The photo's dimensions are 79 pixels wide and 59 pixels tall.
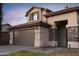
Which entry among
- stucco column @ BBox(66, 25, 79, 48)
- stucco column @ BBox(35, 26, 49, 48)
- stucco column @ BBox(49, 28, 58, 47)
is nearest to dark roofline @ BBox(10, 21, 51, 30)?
stucco column @ BBox(35, 26, 49, 48)

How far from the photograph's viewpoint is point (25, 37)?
57.3 ft

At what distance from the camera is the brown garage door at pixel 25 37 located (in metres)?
16.9

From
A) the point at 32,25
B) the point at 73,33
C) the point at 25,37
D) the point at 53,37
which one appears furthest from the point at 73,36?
the point at 25,37

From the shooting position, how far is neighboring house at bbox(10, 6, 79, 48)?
1625 centimetres

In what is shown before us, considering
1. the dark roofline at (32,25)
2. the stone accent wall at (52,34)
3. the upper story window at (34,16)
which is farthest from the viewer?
the upper story window at (34,16)

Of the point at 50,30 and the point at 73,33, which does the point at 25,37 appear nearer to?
the point at 50,30

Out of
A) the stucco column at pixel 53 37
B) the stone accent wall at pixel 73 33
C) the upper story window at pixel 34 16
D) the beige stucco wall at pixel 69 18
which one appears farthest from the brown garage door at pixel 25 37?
the stone accent wall at pixel 73 33

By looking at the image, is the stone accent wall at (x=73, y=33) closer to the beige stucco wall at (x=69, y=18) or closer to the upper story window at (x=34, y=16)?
the beige stucco wall at (x=69, y=18)

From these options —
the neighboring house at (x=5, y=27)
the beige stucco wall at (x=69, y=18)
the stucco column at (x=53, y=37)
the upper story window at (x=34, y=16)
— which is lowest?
the stucco column at (x=53, y=37)

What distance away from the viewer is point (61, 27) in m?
18.3

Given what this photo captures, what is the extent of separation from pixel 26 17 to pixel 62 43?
16.5 ft

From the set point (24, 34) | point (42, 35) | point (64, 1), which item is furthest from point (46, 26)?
point (64, 1)

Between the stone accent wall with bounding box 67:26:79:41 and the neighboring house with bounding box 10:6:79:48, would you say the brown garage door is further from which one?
the stone accent wall with bounding box 67:26:79:41

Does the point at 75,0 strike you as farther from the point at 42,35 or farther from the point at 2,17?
the point at 2,17
